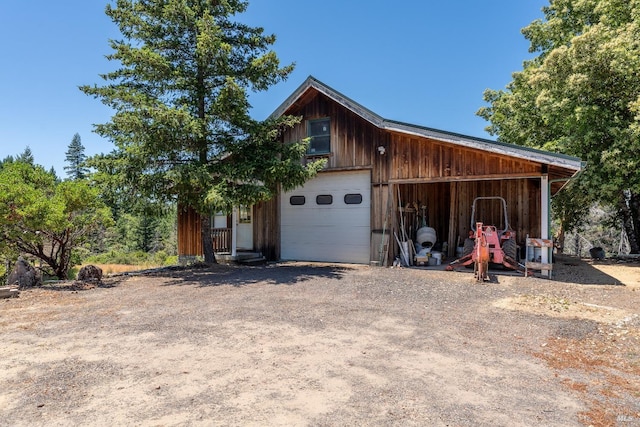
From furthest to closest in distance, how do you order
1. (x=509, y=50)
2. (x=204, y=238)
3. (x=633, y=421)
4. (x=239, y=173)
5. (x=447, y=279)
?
(x=509, y=50)
(x=204, y=238)
(x=239, y=173)
(x=447, y=279)
(x=633, y=421)

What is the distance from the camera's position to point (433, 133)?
9.45m

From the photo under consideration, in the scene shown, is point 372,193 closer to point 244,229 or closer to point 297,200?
point 297,200

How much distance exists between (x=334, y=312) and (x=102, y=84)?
26.9 ft

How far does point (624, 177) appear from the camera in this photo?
A: 13.1 meters

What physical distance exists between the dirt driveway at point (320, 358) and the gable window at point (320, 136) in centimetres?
578

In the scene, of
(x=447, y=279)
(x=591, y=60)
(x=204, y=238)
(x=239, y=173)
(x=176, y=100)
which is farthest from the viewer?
(x=591, y=60)

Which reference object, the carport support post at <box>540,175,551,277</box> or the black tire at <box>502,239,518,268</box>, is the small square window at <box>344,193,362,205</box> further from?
the carport support post at <box>540,175,551,277</box>

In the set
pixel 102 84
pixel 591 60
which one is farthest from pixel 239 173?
pixel 591 60

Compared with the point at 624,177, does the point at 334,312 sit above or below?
below

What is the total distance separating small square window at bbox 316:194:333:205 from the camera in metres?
11.5

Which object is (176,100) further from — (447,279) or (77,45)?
(447,279)

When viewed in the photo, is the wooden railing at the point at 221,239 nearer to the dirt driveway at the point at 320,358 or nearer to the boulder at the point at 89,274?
the boulder at the point at 89,274

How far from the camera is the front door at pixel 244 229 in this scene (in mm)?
12992

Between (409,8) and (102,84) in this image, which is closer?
(102,84)
